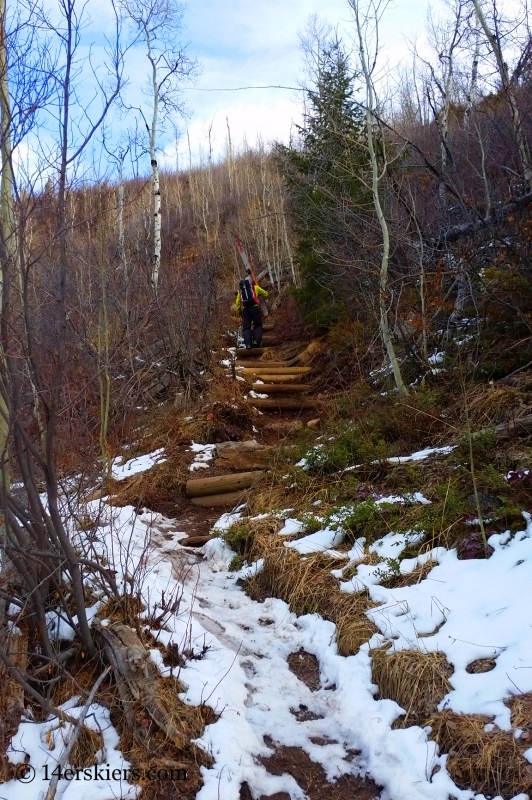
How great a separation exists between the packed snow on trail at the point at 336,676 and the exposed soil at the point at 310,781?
4 cm

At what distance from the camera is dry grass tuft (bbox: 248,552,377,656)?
373 centimetres

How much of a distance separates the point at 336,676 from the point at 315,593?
0.80 metres

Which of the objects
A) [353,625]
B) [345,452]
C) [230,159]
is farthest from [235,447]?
[230,159]

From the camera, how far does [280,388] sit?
10625mm

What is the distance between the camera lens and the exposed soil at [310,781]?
2668mm

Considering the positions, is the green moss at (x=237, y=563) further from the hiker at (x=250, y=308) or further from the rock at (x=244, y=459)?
the hiker at (x=250, y=308)

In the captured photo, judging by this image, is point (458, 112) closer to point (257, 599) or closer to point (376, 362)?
point (376, 362)

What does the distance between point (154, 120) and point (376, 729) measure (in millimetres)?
14487

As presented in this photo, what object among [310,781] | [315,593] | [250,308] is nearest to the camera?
[310,781]

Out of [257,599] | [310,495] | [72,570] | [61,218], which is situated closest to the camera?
[61,218]

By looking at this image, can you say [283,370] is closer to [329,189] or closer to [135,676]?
[329,189]

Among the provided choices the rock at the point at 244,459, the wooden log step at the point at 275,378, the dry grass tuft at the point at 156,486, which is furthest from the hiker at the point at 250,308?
the dry grass tuft at the point at 156,486

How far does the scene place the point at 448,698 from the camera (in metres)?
2.94

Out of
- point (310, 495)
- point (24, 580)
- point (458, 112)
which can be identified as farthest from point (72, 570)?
point (458, 112)
